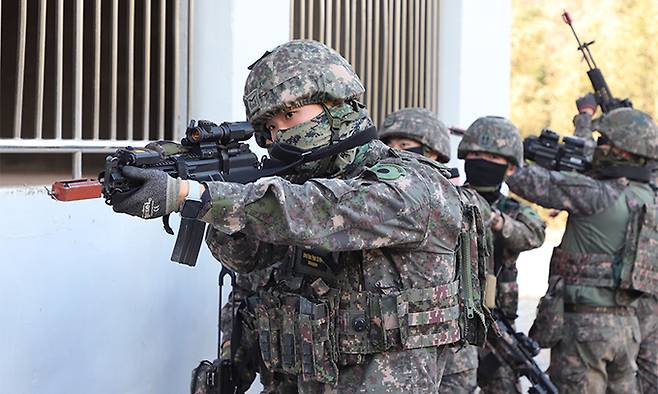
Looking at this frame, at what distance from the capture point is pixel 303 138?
2713mm

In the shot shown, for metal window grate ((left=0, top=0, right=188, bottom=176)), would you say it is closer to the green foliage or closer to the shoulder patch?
the shoulder patch

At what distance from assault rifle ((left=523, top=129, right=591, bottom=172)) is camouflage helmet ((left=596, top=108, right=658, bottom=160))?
0.17 metres

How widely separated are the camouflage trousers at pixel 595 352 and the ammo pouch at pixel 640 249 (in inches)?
8.6

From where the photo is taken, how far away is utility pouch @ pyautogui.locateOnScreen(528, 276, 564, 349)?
5.07 metres

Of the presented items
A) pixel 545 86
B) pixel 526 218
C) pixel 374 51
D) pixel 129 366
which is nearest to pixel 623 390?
pixel 526 218

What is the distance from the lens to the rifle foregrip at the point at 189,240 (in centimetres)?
265

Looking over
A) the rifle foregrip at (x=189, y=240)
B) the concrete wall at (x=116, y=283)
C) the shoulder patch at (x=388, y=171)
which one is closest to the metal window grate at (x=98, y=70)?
the concrete wall at (x=116, y=283)

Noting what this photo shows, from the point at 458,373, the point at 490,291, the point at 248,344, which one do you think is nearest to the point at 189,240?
the point at 248,344

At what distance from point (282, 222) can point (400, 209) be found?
332 mm

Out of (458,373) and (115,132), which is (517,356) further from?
(115,132)

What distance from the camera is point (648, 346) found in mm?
5430

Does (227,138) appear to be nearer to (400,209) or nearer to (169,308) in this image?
(400,209)

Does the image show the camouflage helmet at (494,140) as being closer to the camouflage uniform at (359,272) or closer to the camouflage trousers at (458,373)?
the camouflage trousers at (458,373)

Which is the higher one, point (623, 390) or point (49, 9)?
point (49, 9)
